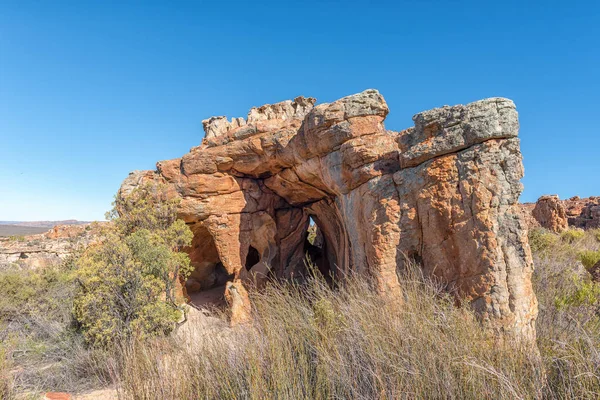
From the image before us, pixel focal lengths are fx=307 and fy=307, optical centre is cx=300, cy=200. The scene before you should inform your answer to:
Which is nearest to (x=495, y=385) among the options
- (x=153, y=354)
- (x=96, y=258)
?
(x=153, y=354)

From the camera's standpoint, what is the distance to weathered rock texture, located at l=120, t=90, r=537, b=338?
4.88m

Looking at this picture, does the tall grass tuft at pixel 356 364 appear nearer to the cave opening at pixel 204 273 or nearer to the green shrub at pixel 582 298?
the green shrub at pixel 582 298

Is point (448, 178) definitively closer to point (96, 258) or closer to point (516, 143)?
point (516, 143)

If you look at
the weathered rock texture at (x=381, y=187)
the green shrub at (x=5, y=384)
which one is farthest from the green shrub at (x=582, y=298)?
the green shrub at (x=5, y=384)

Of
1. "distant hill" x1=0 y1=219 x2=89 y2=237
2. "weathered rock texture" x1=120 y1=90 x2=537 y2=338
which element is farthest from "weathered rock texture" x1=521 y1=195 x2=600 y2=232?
→ "distant hill" x1=0 y1=219 x2=89 y2=237

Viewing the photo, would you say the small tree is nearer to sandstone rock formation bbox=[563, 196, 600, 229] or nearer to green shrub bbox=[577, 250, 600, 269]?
green shrub bbox=[577, 250, 600, 269]

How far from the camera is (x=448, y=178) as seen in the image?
5.49 meters

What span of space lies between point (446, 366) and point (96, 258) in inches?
299

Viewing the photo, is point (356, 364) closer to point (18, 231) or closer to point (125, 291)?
point (125, 291)

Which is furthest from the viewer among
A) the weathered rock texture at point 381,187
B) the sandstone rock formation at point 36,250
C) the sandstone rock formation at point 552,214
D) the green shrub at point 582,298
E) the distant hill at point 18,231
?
the distant hill at point 18,231

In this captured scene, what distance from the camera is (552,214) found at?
1803cm

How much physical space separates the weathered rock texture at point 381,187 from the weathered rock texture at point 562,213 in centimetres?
1222

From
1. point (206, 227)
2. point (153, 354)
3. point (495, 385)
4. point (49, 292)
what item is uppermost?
point (206, 227)

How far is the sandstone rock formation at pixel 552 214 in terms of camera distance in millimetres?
17694
